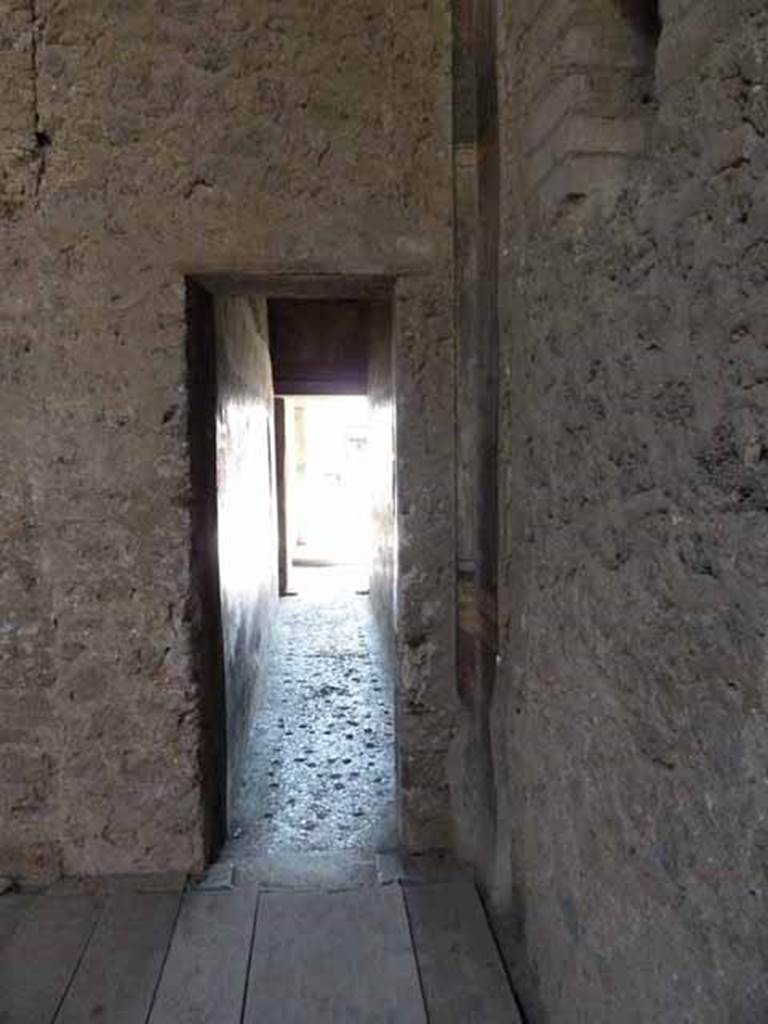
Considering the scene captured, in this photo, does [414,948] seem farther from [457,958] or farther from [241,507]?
[241,507]

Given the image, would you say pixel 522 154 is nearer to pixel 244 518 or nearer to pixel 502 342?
pixel 502 342

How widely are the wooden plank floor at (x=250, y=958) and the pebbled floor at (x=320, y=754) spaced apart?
0.32 m

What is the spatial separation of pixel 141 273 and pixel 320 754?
1.94 m

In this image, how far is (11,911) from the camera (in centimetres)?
194

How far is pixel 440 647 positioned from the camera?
84.3 inches

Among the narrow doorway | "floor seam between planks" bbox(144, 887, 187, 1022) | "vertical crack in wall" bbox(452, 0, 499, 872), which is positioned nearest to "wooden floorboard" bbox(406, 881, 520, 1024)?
"vertical crack in wall" bbox(452, 0, 499, 872)

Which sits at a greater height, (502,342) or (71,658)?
(502,342)

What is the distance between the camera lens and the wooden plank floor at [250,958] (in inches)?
62.7

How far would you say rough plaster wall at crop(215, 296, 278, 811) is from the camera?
2.58m

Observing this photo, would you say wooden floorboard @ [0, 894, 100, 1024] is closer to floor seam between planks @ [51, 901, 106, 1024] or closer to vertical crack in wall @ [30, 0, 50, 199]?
floor seam between planks @ [51, 901, 106, 1024]

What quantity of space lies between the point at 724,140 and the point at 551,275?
0.60m

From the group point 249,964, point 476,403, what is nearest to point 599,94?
point 476,403

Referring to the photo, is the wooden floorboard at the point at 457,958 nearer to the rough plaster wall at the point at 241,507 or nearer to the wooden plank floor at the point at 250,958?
the wooden plank floor at the point at 250,958

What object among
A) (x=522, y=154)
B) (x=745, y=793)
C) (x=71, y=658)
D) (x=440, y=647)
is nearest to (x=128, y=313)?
(x=71, y=658)
